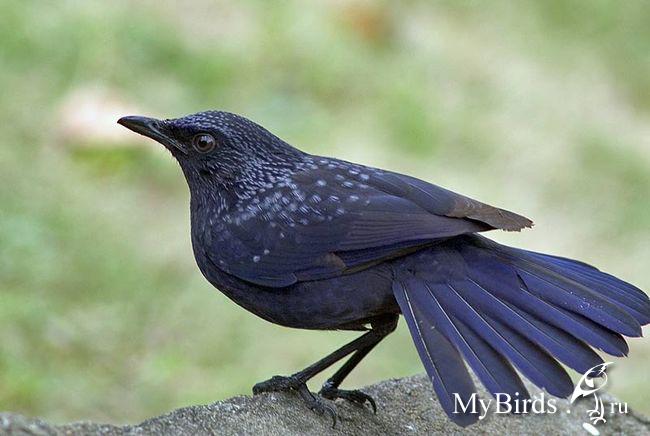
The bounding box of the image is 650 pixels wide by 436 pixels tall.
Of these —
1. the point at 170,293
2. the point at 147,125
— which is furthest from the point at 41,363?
the point at 147,125

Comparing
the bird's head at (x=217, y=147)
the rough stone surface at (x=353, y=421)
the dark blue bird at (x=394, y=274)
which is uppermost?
the bird's head at (x=217, y=147)

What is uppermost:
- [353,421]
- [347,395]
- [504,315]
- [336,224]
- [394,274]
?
[336,224]

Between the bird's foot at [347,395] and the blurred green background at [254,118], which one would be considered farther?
the blurred green background at [254,118]

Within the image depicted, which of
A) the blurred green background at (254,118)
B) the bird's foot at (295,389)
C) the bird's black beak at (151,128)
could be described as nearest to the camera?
the bird's foot at (295,389)

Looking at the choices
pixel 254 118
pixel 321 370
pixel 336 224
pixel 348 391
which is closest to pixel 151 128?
pixel 336 224

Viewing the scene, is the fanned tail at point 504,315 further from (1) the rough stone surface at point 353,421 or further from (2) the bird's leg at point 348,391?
(1) the rough stone surface at point 353,421

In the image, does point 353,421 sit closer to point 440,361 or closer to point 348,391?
point 348,391

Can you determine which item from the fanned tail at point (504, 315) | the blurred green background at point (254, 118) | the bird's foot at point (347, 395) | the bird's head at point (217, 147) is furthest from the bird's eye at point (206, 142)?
the blurred green background at point (254, 118)

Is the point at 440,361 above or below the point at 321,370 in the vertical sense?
below
